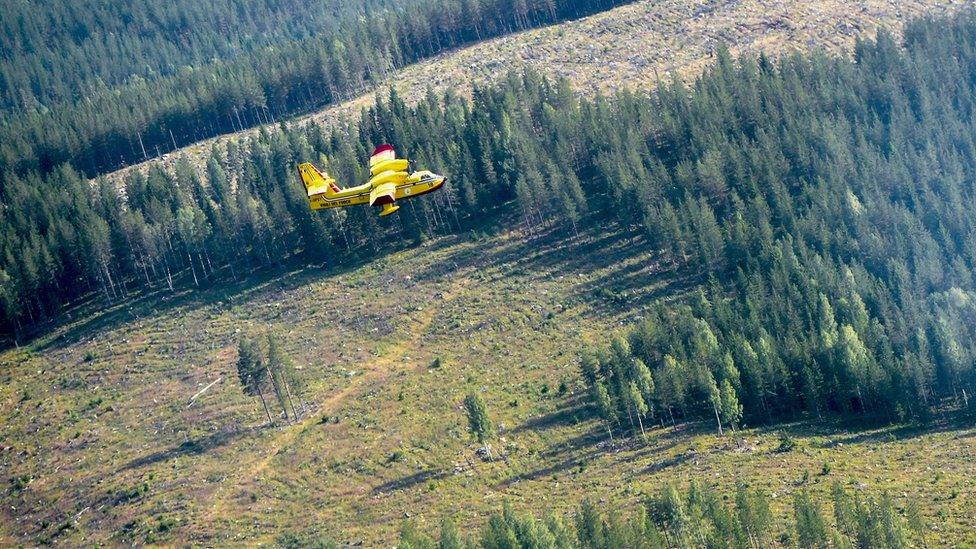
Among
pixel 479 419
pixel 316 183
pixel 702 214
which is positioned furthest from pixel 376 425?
pixel 702 214

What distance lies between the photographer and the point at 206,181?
178125 millimetres

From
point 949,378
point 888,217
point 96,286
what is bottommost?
point 949,378

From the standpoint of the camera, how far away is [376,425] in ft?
366

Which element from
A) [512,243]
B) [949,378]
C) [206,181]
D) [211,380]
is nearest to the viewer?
[949,378]

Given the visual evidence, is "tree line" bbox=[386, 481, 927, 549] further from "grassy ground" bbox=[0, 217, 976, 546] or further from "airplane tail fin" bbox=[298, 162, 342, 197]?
"airplane tail fin" bbox=[298, 162, 342, 197]

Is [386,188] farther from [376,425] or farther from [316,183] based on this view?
[376,425]

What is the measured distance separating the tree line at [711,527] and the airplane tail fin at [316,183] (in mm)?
45315

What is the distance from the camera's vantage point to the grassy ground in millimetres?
95625

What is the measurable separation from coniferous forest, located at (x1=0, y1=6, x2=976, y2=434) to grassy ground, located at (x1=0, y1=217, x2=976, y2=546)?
536cm

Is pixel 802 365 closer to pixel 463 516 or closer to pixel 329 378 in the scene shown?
pixel 463 516

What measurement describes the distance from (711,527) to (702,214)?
59.1 metres

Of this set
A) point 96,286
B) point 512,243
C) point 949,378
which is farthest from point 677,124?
point 96,286

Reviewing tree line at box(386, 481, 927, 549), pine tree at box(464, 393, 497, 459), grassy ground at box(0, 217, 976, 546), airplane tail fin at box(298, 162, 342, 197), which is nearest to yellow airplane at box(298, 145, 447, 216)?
airplane tail fin at box(298, 162, 342, 197)

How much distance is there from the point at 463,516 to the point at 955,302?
5627cm
